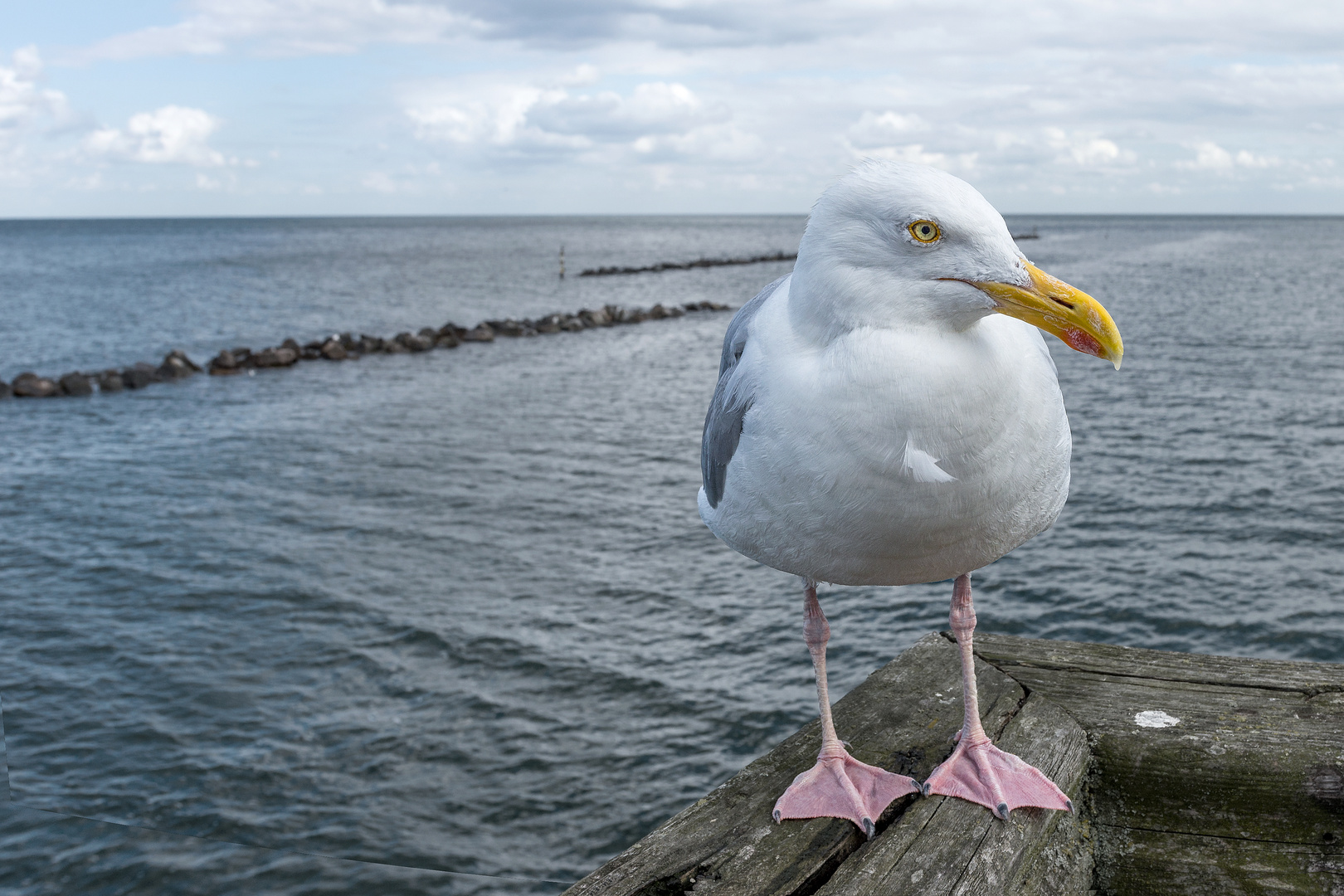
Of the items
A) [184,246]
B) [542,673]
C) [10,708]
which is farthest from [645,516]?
[184,246]

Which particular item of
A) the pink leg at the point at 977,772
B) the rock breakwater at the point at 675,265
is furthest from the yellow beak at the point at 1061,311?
the rock breakwater at the point at 675,265

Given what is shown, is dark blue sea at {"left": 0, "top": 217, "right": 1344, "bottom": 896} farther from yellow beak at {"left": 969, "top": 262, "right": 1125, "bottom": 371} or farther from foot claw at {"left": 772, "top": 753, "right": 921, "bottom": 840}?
yellow beak at {"left": 969, "top": 262, "right": 1125, "bottom": 371}

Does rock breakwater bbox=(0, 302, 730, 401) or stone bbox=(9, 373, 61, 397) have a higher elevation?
rock breakwater bbox=(0, 302, 730, 401)

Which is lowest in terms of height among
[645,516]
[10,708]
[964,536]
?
[10,708]

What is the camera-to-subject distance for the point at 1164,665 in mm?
3424

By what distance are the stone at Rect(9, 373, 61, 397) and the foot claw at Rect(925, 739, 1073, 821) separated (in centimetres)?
3040

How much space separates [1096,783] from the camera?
2.96m

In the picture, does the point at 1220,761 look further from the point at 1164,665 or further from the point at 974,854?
the point at 974,854

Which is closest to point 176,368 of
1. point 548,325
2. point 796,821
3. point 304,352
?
point 304,352

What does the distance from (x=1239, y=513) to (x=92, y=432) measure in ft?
77.2

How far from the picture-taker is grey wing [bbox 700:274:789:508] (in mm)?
2557

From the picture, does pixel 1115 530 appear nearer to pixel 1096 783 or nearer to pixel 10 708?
pixel 1096 783

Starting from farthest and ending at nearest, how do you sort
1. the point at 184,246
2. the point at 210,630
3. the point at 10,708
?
the point at 184,246 < the point at 210,630 < the point at 10,708

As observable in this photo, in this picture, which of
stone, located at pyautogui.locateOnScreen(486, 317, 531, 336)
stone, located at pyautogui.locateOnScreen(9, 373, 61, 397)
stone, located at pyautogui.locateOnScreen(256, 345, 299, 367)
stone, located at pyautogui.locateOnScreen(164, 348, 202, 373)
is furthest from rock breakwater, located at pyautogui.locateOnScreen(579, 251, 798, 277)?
stone, located at pyautogui.locateOnScreen(9, 373, 61, 397)
